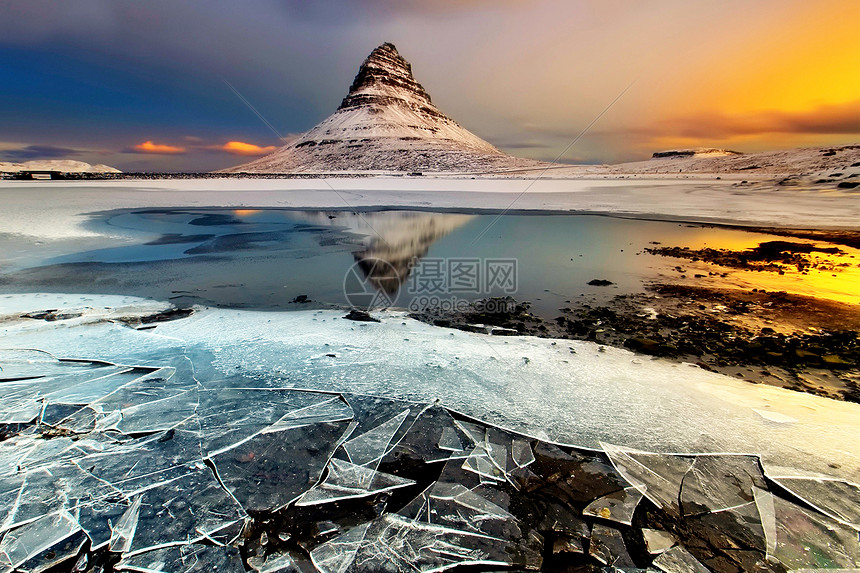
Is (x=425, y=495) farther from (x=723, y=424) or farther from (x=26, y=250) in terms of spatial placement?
(x=26, y=250)

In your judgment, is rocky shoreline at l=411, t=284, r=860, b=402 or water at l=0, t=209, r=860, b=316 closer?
rocky shoreline at l=411, t=284, r=860, b=402

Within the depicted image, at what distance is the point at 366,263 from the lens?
321 inches

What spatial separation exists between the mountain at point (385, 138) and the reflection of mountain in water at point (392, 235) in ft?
203

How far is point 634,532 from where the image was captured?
201 cm

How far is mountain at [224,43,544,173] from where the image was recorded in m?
84.9

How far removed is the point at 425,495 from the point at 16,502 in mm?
2222

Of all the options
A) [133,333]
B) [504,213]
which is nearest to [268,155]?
[504,213]

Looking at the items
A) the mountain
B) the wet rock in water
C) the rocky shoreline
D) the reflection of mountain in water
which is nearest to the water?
the reflection of mountain in water

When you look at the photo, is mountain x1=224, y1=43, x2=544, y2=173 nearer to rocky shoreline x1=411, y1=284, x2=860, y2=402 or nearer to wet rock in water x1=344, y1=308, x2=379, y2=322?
rocky shoreline x1=411, y1=284, x2=860, y2=402

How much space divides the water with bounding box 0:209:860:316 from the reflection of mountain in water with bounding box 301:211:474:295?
50 millimetres

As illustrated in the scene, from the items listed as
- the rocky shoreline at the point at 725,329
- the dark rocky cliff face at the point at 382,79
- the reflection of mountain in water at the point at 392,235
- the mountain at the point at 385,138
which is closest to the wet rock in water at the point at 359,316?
the rocky shoreline at the point at 725,329

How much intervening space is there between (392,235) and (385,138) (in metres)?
97.3

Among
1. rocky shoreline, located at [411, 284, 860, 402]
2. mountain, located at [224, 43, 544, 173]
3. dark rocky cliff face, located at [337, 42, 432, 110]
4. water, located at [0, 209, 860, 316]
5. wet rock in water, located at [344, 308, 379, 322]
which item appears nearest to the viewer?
rocky shoreline, located at [411, 284, 860, 402]

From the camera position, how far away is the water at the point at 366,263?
6168 mm
